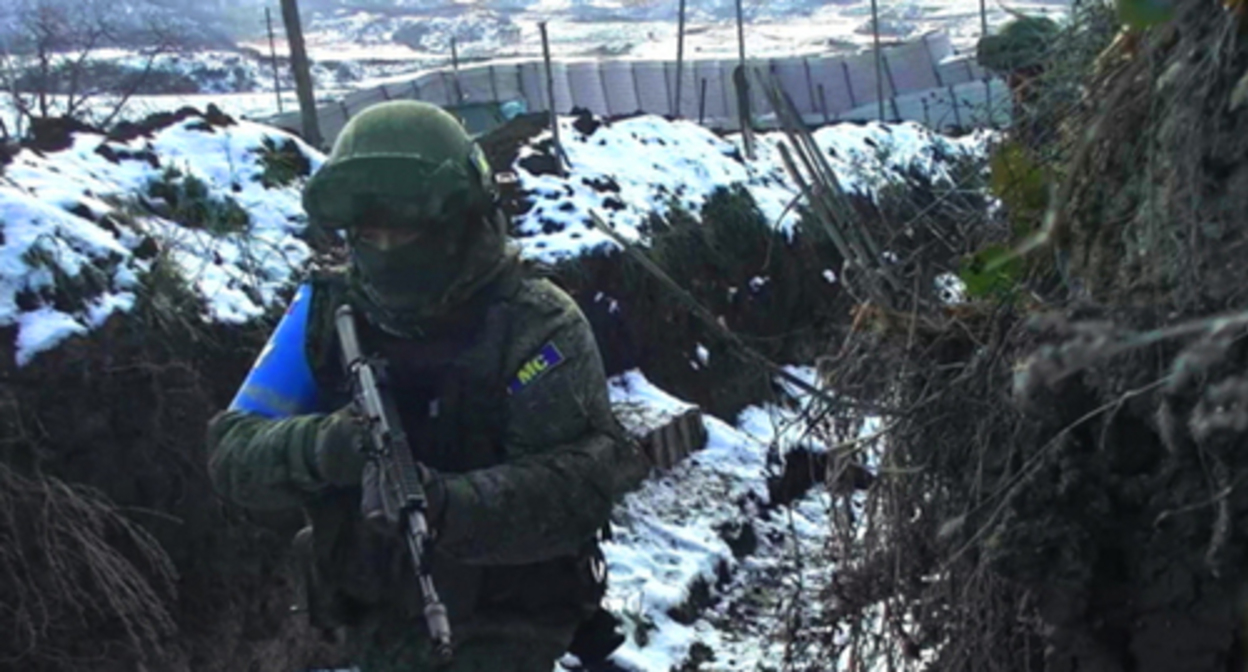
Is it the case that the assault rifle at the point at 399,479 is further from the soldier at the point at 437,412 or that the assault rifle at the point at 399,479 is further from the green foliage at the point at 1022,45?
the green foliage at the point at 1022,45

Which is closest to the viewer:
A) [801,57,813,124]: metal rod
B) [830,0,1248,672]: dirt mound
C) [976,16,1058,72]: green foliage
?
[830,0,1248,672]: dirt mound

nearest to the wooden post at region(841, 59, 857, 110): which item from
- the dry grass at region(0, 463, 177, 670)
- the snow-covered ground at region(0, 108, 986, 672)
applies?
the snow-covered ground at region(0, 108, 986, 672)

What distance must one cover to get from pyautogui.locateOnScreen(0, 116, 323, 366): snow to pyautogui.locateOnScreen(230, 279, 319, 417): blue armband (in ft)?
7.23

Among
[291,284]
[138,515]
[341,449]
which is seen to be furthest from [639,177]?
[341,449]

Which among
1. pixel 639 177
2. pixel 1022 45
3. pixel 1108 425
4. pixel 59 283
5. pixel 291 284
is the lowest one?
pixel 639 177

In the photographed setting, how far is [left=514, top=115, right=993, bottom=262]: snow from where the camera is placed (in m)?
8.41

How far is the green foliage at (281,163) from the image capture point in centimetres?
703

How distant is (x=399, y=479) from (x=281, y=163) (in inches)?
198

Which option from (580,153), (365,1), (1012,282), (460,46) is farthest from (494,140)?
(365,1)

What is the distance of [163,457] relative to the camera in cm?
500

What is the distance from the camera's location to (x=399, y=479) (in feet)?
8.16

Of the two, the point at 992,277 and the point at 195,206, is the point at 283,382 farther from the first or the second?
the point at 195,206

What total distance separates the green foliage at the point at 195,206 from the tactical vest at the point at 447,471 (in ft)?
11.8

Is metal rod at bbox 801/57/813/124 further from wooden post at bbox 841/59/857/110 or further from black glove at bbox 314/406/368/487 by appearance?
black glove at bbox 314/406/368/487
